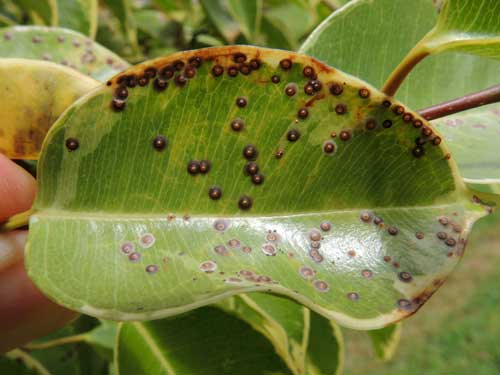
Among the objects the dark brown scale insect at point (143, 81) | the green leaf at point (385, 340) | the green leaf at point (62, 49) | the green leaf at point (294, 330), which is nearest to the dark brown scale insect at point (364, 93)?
the dark brown scale insect at point (143, 81)

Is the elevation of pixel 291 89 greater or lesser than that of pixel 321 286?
greater

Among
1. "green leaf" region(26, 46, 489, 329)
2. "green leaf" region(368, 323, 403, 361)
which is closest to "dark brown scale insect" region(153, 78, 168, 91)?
"green leaf" region(26, 46, 489, 329)

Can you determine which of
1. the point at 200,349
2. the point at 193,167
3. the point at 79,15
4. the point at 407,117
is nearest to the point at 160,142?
the point at 193,167

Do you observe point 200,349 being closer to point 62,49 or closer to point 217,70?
point 217,70

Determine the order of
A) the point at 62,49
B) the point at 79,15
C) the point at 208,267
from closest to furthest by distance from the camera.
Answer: the point at 208,267, the point at 62,49, the point at 79,15

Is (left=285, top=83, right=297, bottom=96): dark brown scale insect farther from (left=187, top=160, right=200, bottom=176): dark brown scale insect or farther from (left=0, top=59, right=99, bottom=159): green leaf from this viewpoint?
(left=0, top=59, right=99, bottom=159): green leaf

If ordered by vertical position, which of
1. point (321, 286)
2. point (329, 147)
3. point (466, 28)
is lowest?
point (321, 286)
